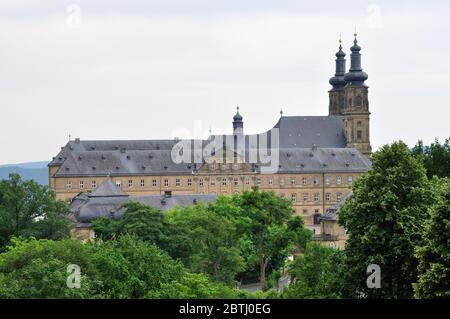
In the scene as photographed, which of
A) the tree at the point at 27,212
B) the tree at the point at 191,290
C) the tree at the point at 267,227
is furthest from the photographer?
the tree at the point at 267,227

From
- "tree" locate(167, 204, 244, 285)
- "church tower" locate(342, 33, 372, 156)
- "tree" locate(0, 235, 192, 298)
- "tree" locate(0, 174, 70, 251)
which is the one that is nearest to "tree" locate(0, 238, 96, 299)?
"tree" locate(0, 235, 192, 298)

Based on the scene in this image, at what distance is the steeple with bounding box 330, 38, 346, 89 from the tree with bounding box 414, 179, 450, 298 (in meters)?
127

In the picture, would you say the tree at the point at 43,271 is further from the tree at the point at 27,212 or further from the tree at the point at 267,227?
the tree at the point at 267,227

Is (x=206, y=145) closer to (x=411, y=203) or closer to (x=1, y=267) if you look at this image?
(x=1, y=267)

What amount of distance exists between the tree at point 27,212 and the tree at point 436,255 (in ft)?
118

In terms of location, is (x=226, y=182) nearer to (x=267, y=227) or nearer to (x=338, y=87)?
(x=338, y=87)

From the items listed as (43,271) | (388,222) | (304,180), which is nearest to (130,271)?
(43,271)

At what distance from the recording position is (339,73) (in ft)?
531

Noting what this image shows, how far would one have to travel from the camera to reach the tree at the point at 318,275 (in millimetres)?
37562

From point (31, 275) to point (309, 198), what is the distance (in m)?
97.4

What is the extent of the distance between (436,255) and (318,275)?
27.4ft

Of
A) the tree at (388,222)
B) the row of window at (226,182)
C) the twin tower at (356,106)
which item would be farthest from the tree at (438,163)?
the twin tower at (356,106)

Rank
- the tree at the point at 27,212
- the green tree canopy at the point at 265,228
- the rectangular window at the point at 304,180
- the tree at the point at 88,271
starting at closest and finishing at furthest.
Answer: the tree at the point at 88,271 < the tree at the point at 27,212 < the green tree canopy at the point at 265,228 < the rectangular window at the point at 304,180
